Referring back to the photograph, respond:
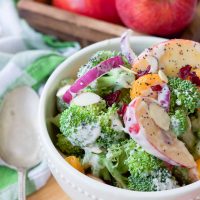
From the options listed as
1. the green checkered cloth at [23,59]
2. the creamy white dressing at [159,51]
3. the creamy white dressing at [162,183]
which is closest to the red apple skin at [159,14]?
the green checkered cloth at [23,59]

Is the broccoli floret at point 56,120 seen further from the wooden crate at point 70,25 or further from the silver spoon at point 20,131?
the wooden crate at point 70,25

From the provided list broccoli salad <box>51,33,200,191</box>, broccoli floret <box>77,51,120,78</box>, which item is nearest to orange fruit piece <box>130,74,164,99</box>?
broccoli salad <box>51,33,200,191</box>

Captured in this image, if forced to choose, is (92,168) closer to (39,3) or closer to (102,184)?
(102,184)

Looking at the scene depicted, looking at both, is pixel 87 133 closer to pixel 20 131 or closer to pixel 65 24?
pixel 20 131

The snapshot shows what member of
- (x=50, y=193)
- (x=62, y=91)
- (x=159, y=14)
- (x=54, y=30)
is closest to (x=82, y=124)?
(x=62, y=91)

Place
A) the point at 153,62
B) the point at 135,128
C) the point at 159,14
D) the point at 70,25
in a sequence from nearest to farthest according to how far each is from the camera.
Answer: the point at 135,128 → the point at 153,62 → the point at 159,14 → the point at 70,25

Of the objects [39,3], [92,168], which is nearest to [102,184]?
[92,168]
